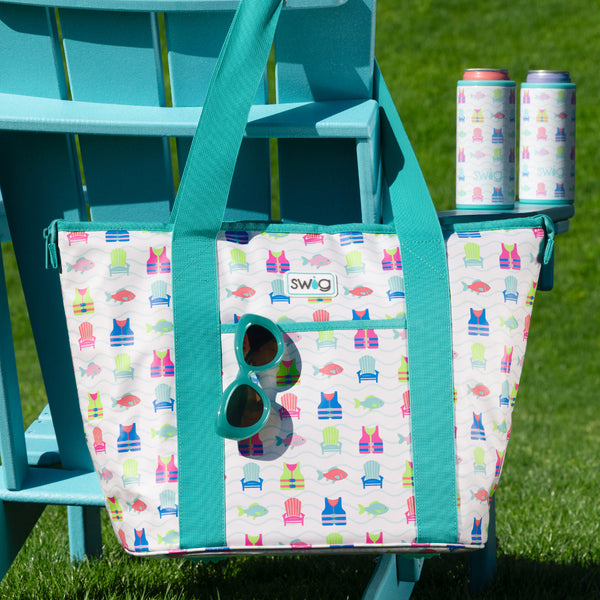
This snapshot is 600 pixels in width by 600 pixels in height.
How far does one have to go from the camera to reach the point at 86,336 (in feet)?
4.66

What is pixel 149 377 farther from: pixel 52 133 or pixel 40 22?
pixel 40 22

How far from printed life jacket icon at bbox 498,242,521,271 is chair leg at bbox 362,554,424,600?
25.1 inches

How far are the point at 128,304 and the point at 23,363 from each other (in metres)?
5.09

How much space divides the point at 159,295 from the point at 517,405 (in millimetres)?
4180

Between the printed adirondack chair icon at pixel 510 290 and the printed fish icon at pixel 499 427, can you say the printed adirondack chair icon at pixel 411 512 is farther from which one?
the printed adirondack chair icon at pixel 510 290

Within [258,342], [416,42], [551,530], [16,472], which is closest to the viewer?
[258,342]

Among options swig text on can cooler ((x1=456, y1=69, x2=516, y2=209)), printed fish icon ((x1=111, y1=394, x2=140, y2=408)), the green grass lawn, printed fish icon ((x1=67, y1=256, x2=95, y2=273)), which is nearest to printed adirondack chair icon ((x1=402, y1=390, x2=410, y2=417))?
printed fish icon ((x1=111, y1=394, x2=140, y2=408))

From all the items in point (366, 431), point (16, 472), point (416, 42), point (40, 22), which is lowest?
point (16, 472)

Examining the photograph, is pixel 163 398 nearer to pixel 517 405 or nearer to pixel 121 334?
pixel 121 334

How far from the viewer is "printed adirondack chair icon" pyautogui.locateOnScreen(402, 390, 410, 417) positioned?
4.66 ft

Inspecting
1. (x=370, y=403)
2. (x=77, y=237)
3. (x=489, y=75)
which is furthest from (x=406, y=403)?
(x=489, y=75)

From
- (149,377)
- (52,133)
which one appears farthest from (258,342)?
(52,133)

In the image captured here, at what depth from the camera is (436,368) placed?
1.42 m

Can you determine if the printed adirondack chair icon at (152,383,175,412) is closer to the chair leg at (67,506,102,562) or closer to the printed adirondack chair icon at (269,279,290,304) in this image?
the printed adirondack chair icon at (269,279,290,304)
